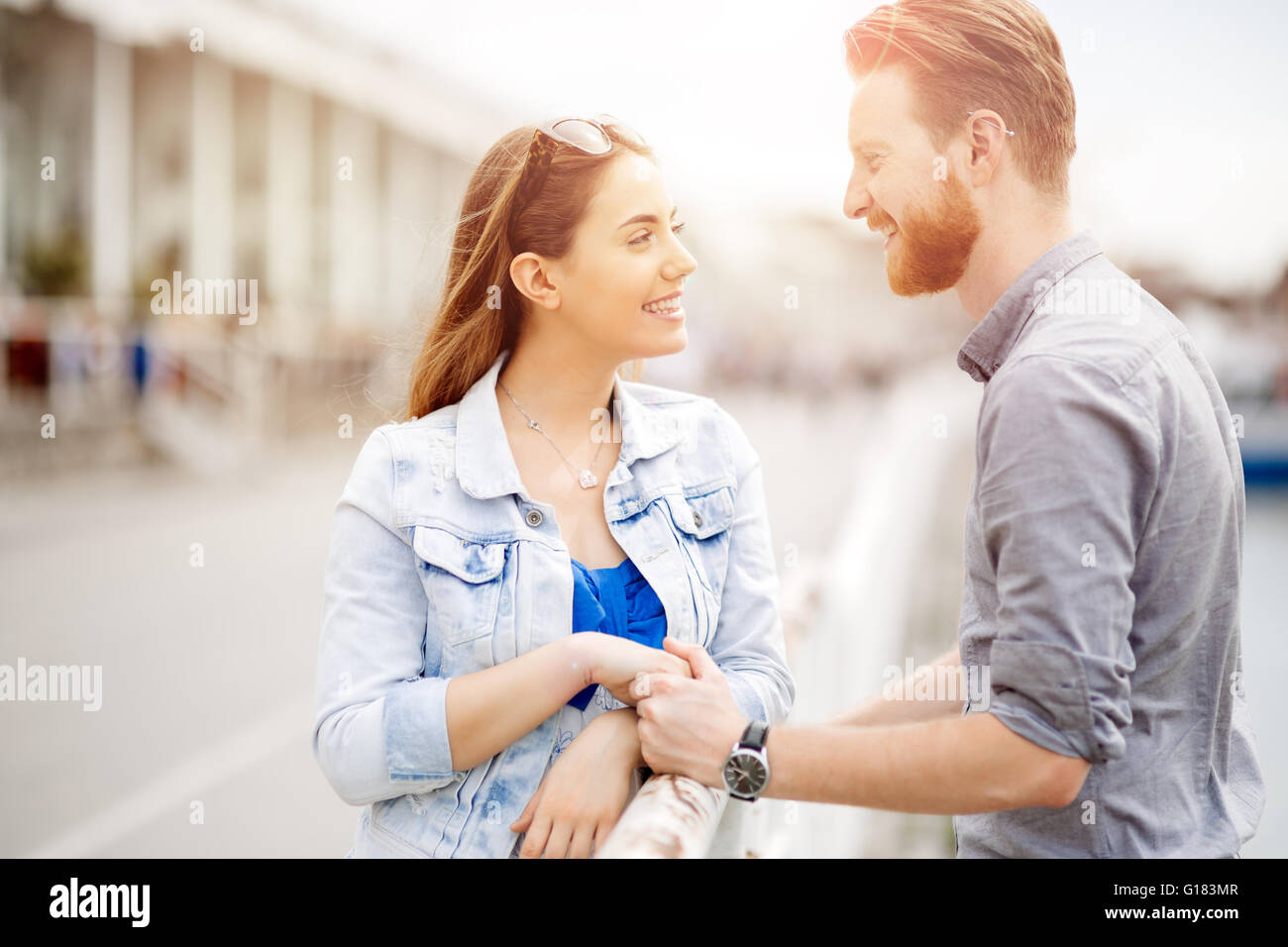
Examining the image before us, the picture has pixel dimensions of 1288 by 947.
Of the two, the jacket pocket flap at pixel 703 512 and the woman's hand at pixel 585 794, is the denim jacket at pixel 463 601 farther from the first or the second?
the woman's hand at pixel 585 794

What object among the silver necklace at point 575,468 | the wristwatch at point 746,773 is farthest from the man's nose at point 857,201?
the wristwatch at point 746,773

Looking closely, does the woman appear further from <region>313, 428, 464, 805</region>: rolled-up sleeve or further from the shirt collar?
the shirt collar

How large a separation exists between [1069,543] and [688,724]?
2.23 feet

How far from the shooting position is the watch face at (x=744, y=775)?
1872 millimetres

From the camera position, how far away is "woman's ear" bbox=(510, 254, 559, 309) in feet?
7.48

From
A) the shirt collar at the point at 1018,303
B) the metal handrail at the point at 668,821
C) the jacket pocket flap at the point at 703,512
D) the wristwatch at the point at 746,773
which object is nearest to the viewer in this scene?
the metal handrail at the point at 668,821

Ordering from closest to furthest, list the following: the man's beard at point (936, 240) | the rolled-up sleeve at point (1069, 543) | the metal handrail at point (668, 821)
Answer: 1. the metal handrail at point (668, 821)
2. the rolled-up sleeve at point (1069, 543)
3. the man's beard at point (936, 240)

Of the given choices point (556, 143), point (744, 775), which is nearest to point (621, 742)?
point (744, 775)

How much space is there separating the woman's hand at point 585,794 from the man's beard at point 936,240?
1022 mm

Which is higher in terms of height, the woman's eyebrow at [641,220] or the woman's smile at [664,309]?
the woman's eyebrow at [641,220]

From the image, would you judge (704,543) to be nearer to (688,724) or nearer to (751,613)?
(751,613)
